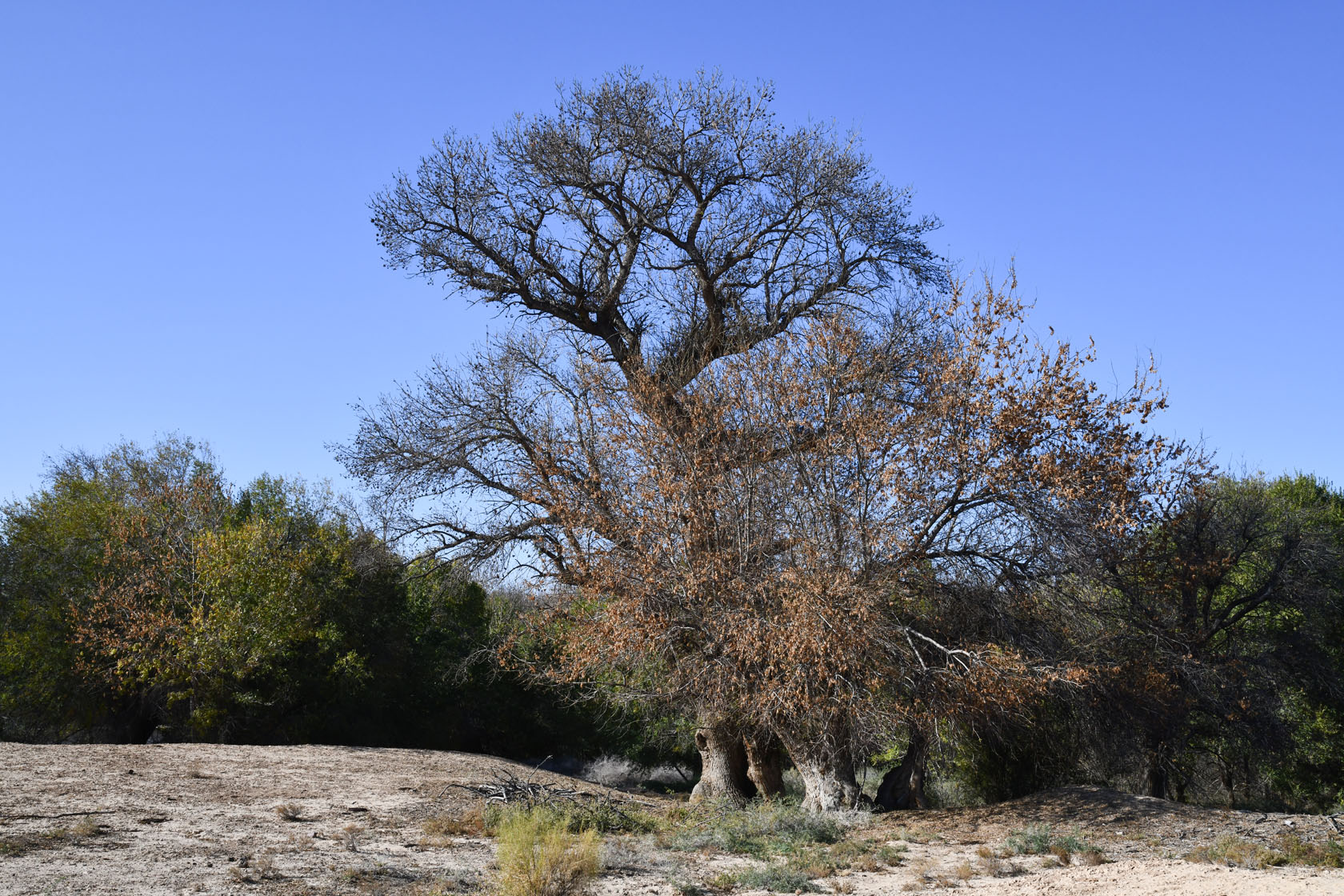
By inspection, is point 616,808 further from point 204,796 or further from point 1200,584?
point 1200,584

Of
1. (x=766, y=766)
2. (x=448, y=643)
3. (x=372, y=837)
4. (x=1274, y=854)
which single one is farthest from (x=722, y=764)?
(x=448, y=643)

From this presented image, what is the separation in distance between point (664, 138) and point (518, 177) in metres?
2.77

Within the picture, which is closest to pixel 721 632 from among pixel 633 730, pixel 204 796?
pixel 204 796

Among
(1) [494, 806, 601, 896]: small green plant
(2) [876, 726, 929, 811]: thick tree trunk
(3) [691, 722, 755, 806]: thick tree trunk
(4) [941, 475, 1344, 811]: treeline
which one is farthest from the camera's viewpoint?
(3) [691, 722, 755, 806]: thick tree trunk

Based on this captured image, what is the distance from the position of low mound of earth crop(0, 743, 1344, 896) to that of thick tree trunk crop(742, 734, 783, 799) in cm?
204

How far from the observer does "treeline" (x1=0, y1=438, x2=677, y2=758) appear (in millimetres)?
18656

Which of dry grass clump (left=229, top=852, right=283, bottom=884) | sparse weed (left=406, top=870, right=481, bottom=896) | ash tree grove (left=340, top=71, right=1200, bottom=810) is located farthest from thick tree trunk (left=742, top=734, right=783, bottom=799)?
dry grass clump (left=229, top=852, right=283, bottom=884)

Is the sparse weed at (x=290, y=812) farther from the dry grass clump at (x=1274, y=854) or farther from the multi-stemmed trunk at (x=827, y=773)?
the dry grass clump at (x=1274, y=854)

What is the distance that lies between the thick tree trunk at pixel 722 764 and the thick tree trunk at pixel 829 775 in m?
2.09

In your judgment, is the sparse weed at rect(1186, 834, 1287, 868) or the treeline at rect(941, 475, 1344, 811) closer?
the sparse weed at rect(1186, 834, 1287, 868)

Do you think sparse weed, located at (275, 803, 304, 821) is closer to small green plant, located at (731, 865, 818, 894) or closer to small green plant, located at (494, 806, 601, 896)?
small green plant, located at (494, 806, 601, 896)

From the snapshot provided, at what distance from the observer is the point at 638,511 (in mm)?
13656

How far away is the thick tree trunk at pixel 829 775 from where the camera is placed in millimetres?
13258

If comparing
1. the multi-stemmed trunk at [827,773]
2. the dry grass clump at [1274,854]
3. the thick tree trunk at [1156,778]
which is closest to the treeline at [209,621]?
the multi-stemmed trunk at [827,773]
